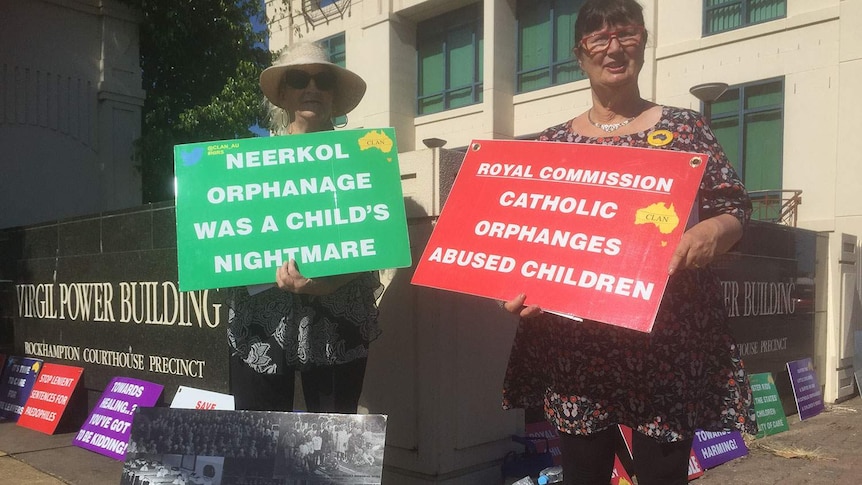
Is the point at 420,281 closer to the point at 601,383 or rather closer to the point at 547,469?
the point at 601,383

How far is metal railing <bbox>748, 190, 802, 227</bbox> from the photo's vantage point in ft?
41.0

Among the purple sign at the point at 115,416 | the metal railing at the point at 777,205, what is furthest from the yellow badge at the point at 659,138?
the metal railing at the point at 777,205

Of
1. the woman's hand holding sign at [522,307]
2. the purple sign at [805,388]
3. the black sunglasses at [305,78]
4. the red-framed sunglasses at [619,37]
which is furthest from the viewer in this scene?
the purple sign at [805,388]

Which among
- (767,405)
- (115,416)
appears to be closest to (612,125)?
(115,416)

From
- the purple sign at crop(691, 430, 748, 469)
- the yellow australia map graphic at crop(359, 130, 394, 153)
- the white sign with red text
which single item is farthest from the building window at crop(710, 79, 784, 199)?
the yellow australia map graphic at crop(359, 130, 394, 153)

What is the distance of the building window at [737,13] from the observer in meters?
13.5

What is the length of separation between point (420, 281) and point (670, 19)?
1444 centimetres

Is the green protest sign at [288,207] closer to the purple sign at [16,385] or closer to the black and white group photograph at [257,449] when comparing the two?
the black and white group photograph at [257,449]

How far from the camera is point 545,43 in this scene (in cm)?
1739

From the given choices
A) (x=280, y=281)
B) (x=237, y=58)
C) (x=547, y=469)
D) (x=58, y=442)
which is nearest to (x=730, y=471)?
(x=547, y=469)

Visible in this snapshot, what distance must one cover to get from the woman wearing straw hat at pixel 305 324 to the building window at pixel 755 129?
12.6 m

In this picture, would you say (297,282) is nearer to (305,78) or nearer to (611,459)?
(305,78)

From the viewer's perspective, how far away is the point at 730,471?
426 cm

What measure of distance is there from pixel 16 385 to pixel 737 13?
14.0 metres
